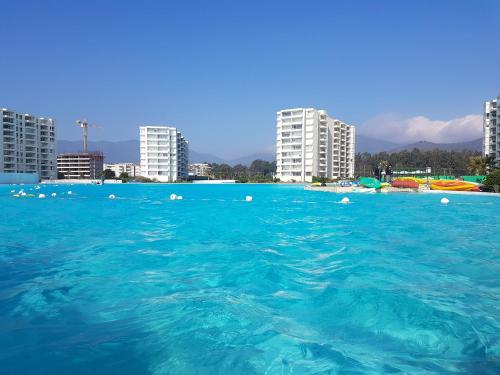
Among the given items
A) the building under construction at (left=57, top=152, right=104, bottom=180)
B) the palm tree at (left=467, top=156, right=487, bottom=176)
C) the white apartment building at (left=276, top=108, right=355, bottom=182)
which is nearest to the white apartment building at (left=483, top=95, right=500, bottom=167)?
the palm tree at (left=467, top=156, right=487, bottom=176)

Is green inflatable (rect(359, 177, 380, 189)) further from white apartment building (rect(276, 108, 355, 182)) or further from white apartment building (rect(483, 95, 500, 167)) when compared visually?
white apartment building (rect(276, 108, 355, 182))

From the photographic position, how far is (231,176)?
13938 cm

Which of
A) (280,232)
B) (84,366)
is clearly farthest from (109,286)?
(280,232)

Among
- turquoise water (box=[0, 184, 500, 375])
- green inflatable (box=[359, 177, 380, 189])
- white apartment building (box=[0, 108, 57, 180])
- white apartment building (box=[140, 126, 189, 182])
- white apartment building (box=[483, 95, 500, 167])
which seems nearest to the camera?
turquoise water (box=[0, 184, 500, 375])

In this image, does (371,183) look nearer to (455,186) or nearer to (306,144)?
(455,186)

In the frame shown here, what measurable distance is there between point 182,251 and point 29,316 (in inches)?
221

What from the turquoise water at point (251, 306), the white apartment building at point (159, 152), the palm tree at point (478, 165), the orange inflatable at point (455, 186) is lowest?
the turquoise water at point (251, 306)

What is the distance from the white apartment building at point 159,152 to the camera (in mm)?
117625

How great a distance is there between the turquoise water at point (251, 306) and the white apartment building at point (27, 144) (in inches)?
3875

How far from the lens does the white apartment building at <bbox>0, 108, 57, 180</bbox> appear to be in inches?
3720

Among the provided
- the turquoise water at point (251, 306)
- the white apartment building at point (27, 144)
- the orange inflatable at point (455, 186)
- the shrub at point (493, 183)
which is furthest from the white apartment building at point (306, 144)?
the turquoise water at point (251, 306)

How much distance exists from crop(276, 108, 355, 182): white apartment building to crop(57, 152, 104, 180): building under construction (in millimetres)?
66187

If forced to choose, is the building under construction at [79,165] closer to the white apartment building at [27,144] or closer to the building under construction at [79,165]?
the building under construction at [79,165]

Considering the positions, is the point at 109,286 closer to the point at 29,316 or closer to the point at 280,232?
the point at 29,316
